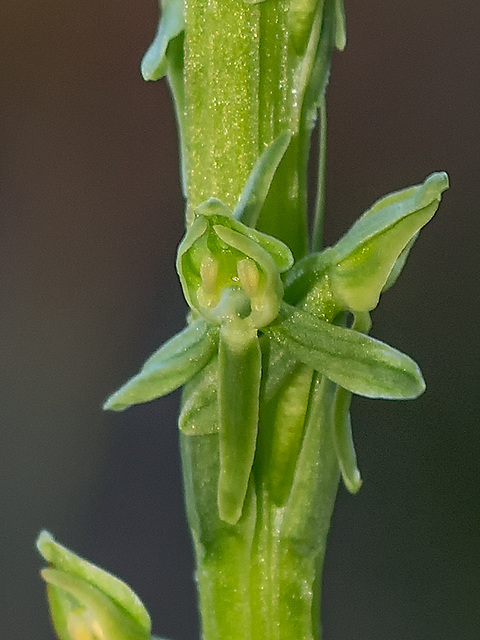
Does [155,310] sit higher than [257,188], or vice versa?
[257,188]

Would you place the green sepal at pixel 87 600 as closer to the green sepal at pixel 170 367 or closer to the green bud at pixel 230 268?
the green sepal at pixel 170 367

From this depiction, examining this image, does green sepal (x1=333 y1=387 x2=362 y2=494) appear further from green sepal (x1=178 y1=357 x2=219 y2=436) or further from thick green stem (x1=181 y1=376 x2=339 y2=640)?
green sepal (x1=178 y1=357 x2=219 y2=436)

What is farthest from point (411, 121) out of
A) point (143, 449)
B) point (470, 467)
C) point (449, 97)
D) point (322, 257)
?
point (322, 257)

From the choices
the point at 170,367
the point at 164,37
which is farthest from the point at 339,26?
the point at 170,367

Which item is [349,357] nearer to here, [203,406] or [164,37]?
[203,406]

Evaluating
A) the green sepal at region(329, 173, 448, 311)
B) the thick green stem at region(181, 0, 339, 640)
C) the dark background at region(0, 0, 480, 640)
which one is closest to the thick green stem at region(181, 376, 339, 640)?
the thick green stem at region(181, 0, 339, 640)

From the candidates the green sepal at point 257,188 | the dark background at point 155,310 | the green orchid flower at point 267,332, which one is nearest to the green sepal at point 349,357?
the green orchid flower at point 267,332
